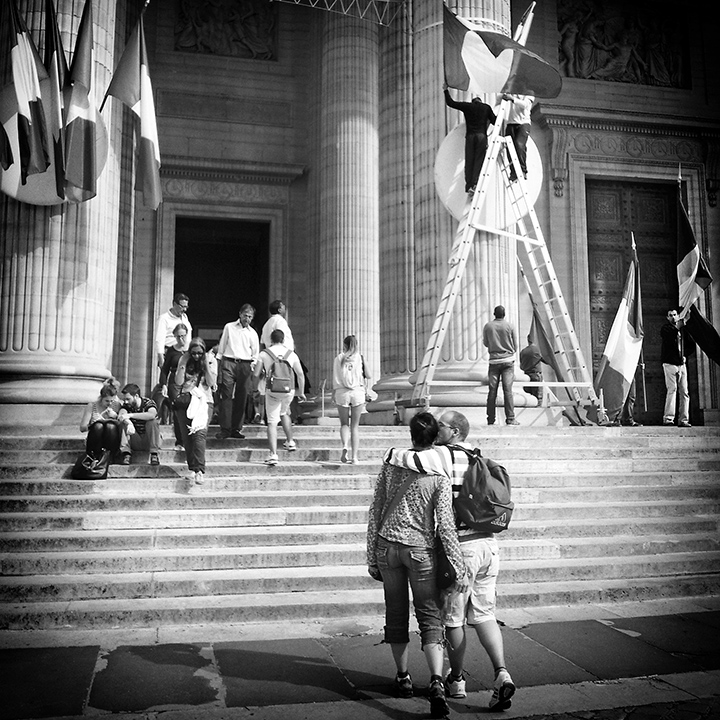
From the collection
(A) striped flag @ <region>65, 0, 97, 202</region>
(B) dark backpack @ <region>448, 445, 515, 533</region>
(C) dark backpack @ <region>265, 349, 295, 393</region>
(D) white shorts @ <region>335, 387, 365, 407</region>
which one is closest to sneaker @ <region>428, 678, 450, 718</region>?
(B) dark backpack @ <region>448, 445, 515, 533</region>

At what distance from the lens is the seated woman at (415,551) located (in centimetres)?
432

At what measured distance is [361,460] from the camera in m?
9.07

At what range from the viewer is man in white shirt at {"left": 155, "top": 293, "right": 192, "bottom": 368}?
10.4m

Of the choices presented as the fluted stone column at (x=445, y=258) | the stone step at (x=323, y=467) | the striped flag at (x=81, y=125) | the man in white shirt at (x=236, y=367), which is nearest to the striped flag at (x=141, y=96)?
the striped flag at (x=81, y=125)

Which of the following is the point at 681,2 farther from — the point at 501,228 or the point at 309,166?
the point at 501,228

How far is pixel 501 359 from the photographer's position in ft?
34.2

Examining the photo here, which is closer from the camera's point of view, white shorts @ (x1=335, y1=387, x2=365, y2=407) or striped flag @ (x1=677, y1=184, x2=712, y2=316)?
white shorts @ (x1=335, y1=387, x2=365, y2=407)

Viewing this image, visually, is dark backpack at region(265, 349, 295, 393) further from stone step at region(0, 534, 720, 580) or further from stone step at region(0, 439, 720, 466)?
stone step at region(0, 534, 720, 580)

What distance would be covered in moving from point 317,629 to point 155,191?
24.5 feet

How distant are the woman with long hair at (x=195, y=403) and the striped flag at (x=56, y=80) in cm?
328

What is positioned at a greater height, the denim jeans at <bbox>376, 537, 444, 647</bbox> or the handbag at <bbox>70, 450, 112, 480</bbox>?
the handbag at <bbox>70, 450, 112, 480</bbox>

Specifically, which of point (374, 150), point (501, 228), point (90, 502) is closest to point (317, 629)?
Result: point (90, 502)

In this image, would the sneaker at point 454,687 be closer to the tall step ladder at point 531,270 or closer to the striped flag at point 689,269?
the tall step ladder at point 531,270

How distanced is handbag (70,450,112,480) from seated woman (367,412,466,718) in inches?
161
